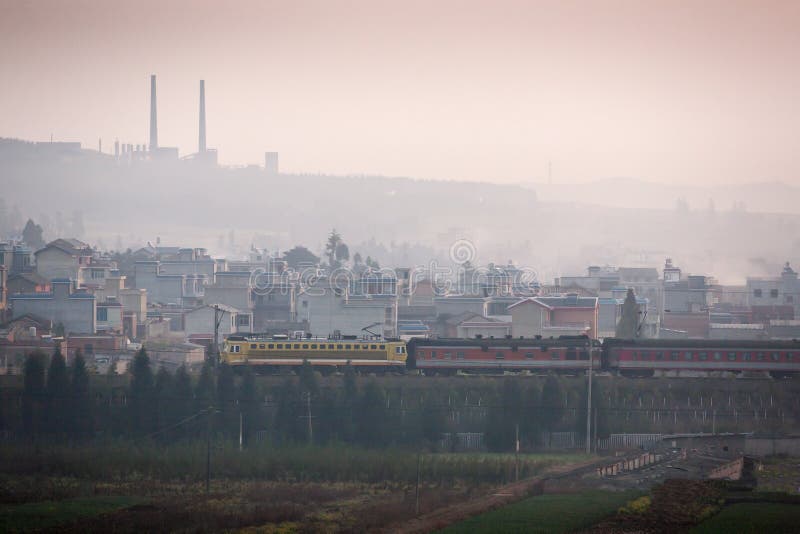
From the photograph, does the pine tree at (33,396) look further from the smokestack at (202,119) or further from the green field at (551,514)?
the smokestack at (202,119)

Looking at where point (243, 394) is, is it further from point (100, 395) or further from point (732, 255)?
point (732, 255)

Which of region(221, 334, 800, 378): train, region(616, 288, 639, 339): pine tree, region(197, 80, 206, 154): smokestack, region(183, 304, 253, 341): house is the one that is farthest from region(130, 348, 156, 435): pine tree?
region(197, 80, 206, 154): smokestack

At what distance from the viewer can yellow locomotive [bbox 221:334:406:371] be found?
4131cm

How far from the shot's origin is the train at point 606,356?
41625 mm

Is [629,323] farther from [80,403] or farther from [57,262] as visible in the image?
[57,262]

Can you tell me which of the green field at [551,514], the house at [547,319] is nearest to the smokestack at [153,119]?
the house at [547,319]

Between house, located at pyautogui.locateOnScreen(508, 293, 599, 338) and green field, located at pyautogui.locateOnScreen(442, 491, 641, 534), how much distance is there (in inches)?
912

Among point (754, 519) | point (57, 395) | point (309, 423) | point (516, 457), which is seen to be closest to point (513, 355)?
point (516, 457)

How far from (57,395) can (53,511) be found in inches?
388

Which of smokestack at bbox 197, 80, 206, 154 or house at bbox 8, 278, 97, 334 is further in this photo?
smokestack at bbox 197, 80, 206, 154

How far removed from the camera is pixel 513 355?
1656 inches

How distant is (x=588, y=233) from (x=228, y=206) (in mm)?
58461

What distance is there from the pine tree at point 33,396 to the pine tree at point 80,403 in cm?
96

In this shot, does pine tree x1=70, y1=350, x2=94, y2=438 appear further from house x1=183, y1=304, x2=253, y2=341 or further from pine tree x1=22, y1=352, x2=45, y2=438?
house x1=183, y1=304, x2=253, y2=341
